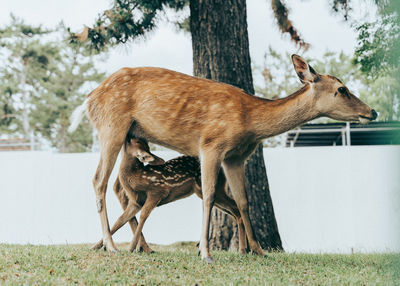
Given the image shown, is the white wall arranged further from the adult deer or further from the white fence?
the adult deer

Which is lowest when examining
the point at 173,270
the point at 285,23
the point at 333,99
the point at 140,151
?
the point at 173,270

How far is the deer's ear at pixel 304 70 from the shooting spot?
436 cm

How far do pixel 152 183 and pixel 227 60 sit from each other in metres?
2.20

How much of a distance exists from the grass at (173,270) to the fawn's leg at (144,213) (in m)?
0.19

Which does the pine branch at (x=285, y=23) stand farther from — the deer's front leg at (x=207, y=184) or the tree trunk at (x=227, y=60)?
the deer's front leg at (x=207, y=184)

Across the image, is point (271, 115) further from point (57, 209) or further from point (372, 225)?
point (57, 209)

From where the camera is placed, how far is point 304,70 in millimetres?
4410

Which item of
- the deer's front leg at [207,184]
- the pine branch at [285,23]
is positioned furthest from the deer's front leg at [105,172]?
the pine branch at [285,23]

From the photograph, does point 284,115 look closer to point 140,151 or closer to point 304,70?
point 304,70

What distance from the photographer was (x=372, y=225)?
999cm

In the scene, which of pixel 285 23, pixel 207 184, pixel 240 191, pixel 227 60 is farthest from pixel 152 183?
pixel 285 23

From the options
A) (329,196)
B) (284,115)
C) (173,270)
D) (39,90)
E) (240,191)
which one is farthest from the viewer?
(39,90)

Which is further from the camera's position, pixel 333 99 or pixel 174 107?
pixel 174 107

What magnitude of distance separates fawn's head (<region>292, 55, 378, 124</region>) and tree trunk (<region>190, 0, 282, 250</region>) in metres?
2.01
